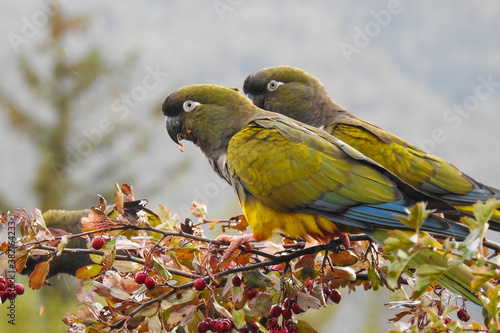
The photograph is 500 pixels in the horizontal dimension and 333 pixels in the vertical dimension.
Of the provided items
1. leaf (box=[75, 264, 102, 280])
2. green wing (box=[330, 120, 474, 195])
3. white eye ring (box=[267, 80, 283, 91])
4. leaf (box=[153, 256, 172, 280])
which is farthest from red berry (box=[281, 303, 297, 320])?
white eye ring (box=[267, 80, 283, 91])

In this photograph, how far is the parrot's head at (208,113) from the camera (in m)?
1.94

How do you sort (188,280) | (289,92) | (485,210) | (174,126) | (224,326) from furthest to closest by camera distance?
1. (289,92)
2. (174,126)
3. (188,280)
4. (224,326)
5. (485,210)

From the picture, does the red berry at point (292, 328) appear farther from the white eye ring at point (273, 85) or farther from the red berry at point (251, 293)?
the white eye ring at point (273, 85)

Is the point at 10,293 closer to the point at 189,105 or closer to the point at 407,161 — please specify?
the point at 189,105

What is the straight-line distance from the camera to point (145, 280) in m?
1.13

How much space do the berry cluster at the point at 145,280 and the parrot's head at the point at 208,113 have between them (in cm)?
87

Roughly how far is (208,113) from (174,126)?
174mm

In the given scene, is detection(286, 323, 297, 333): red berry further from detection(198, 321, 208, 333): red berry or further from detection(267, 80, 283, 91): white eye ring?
detection(267, 80, 283, 91): white eye ring

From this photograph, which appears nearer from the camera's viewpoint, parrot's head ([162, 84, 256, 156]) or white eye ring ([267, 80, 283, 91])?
parrot's head ([162, 84, 256, 156])

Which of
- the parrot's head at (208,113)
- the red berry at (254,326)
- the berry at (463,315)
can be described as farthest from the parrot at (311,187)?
the red berry at (254,326)

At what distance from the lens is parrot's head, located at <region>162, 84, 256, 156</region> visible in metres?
1.94

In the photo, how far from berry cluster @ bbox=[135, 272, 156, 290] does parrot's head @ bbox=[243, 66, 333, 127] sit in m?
1.39

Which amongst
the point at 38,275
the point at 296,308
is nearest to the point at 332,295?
the point at 296,308

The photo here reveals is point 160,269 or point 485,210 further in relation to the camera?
point 160,269
